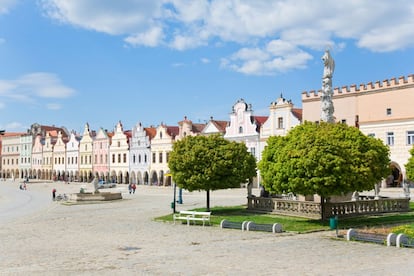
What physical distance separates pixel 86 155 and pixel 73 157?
5.93 m

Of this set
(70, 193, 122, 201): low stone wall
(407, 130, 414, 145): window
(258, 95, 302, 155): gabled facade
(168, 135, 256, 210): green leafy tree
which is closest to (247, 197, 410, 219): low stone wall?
(168, 135, 256, 210): green leafy tree

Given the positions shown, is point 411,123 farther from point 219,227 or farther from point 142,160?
point 142,160

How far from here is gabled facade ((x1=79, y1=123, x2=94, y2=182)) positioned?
9462 cm

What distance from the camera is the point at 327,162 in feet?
70.7

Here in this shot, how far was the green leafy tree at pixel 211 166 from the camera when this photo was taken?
28.5 m

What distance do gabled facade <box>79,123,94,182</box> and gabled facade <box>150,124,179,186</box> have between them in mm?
21459

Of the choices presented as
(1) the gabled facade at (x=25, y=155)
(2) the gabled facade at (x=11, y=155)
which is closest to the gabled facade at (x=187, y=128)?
(1) the gabled facade at (x=25, y=155)

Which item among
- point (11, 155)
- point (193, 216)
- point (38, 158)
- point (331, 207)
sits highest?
point (11, 155)

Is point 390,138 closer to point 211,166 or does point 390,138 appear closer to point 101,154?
point 211,166

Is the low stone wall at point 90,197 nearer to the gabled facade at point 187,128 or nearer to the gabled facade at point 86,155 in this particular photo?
the gabled facade at point 187,128

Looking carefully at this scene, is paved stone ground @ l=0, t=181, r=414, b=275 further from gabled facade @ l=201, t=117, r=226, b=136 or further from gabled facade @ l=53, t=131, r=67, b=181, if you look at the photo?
gabled facade @ l=53, t=131, r=67, b=181

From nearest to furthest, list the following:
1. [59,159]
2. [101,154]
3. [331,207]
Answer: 1. [331,207]
2. [101,154]
3. [59,159]

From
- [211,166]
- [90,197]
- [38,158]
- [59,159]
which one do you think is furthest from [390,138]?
[38,158]

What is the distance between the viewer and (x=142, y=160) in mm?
79812
